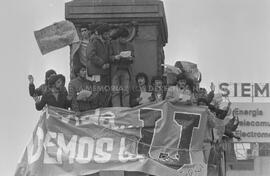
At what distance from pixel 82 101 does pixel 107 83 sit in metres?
0.72

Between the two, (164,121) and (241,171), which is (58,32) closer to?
(164,121)

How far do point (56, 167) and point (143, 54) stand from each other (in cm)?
322

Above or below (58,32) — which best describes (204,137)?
below

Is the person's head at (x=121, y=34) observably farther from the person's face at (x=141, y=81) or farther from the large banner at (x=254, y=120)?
the large banner at (x=254, y=120)

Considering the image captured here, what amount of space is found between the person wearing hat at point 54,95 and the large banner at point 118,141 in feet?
0.68

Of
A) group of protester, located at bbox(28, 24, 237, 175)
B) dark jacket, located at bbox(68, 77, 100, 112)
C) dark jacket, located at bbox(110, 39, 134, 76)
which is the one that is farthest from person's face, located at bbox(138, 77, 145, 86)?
dark jacket, located at bbox(68, 77, 100, 112)

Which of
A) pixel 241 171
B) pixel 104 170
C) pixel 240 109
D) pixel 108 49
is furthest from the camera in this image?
pixel 241 171

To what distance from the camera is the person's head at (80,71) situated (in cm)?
1515

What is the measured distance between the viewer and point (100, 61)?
14922 mm

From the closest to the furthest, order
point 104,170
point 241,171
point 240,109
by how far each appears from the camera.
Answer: point 104,170
point 240,109
point 241,171

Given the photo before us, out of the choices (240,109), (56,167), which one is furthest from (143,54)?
(240,109)

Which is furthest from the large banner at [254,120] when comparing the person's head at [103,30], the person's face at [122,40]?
the person's head at [103,30]

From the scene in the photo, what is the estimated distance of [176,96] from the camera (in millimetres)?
14227

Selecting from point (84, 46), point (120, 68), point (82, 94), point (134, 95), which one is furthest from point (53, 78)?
point (134, 95)
